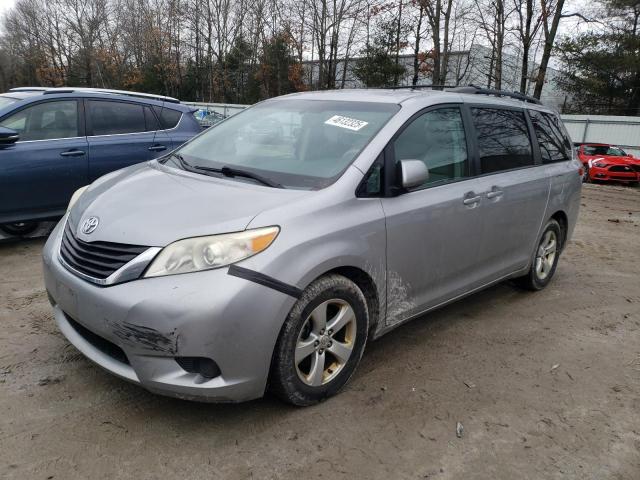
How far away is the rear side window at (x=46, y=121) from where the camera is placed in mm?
5656

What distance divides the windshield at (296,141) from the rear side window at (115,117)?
2.74m

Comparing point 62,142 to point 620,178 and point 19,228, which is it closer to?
point 19,228

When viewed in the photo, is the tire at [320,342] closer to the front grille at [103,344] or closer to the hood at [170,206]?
the hood at [170,206]

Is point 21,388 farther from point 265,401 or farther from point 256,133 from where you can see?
point 256,133

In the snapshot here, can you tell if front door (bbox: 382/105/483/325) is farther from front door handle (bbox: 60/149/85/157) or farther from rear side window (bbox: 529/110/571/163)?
front door handle (bbox: 60/149/85/157)

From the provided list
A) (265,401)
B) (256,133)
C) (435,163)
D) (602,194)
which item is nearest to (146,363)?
(265,401)

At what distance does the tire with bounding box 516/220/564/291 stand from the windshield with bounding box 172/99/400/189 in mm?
2290

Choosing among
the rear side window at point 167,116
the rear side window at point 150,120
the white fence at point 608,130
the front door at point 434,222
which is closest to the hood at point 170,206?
the front door at point 434,222

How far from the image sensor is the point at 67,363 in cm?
331

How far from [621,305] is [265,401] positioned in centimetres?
361

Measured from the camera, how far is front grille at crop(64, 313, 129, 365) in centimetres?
268

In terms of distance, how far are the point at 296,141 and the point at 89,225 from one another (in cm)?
135

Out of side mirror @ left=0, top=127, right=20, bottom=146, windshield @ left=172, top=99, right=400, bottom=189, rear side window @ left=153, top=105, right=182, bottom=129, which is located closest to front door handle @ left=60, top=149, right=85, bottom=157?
side mirror @ left=0, top=127, right=20, bottom=146

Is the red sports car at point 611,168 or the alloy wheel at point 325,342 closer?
the alloy wheel at point 325,342
